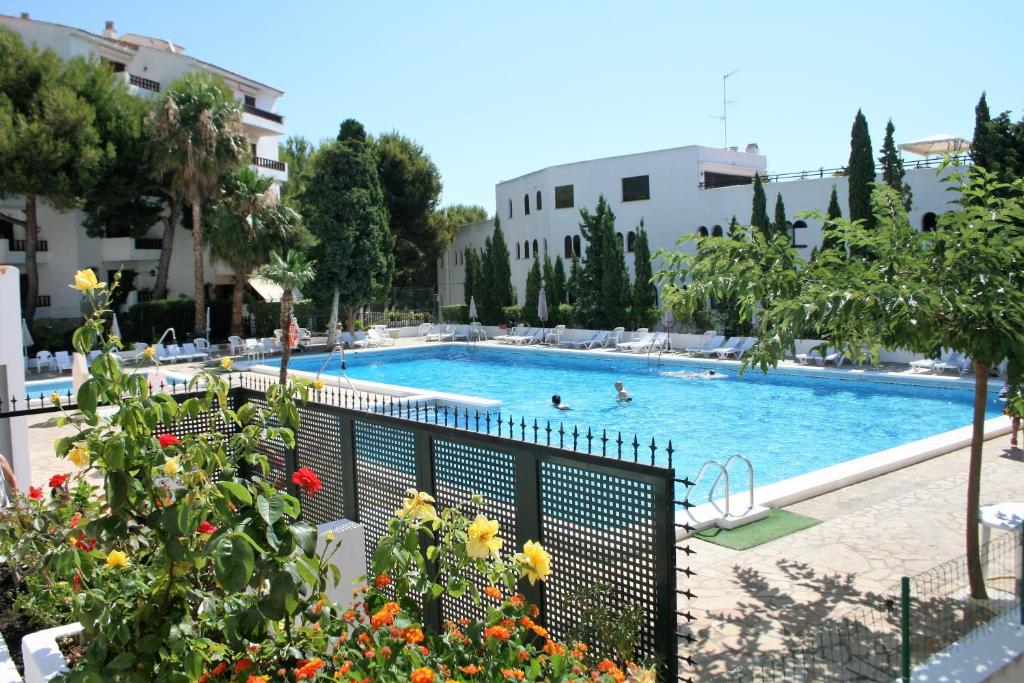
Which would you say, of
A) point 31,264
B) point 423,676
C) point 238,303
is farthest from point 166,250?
point 423,676

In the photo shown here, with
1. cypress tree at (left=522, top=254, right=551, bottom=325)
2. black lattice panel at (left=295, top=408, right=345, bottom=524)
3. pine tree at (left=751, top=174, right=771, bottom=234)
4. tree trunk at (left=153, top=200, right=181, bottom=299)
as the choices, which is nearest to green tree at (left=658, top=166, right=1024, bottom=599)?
black lattice panel at (left=295, top=408, right=345, bottom=524)

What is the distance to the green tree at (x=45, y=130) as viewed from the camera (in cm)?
2458

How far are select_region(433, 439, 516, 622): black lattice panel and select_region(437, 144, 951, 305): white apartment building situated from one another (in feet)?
79.3

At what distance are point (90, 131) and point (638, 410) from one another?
20450 mm

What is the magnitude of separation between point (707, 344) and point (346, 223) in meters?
14.9

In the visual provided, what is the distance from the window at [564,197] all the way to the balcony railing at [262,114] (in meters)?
14.4

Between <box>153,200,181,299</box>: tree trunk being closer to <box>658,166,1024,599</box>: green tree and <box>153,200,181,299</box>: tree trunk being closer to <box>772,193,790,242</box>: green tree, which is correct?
<box>772,193,790,242</box>: green tree

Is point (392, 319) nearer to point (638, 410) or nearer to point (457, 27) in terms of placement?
point (457, 27)

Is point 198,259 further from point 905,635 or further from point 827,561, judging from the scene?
point 905,635

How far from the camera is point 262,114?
38031mm

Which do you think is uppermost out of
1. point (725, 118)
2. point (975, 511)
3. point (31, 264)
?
point (725, 118)

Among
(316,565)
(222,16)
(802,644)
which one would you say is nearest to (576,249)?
(222,16)

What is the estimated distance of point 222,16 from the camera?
1695 centimetres

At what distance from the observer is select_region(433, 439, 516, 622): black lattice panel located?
541 centimetres
